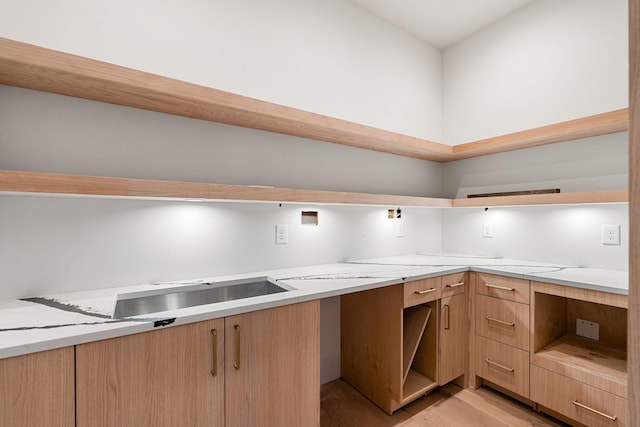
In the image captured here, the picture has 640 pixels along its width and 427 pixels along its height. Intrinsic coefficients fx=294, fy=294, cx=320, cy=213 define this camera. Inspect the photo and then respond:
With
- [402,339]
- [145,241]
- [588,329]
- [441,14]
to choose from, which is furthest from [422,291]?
[441,14]

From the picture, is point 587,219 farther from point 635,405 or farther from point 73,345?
point 73,345

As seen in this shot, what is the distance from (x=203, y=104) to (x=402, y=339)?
169cm

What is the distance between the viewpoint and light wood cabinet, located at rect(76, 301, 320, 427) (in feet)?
3.14

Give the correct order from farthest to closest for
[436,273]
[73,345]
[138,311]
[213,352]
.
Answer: [436,273] → [138,311] → [213,352] → [73,345]

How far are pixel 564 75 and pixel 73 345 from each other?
10.1ft

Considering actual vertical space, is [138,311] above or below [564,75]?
below

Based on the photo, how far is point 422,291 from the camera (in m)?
1.80

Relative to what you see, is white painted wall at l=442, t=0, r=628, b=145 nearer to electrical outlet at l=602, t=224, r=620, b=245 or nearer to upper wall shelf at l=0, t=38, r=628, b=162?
upper wall shelf at l=0, t=38, r=628, b=162

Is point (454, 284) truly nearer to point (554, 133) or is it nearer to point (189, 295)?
point (554, 133)

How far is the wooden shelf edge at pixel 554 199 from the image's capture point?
1682 mm

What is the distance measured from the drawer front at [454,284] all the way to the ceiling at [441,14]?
2.05 metres

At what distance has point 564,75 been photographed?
208 cm

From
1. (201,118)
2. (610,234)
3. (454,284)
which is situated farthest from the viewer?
(454,284)

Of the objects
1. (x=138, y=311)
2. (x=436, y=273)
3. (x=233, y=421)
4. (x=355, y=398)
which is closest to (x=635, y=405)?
(x=233, y=421)
